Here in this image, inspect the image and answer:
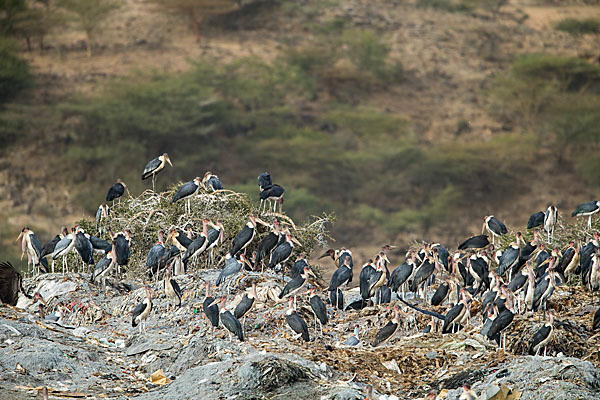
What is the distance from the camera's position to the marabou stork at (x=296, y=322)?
862cm

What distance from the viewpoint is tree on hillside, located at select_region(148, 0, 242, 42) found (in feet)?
150

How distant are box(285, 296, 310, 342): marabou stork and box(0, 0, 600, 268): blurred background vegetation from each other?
2549 cm

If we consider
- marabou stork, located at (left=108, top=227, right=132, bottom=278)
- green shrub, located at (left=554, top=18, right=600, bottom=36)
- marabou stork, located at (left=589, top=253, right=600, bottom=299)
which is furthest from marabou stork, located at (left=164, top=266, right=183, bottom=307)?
green shrub, located at (left=554, top=18, right=600, bottom=36)

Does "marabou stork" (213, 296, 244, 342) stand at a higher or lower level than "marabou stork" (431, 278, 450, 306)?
higher

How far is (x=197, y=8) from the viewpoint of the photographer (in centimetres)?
4603

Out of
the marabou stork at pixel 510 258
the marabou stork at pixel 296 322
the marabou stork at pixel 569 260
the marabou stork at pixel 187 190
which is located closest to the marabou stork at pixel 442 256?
the marabou stork at pixel 510 258

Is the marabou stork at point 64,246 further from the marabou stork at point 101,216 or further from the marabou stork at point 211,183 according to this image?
the marabou stork at point 211,183

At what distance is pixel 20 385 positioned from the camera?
759cm

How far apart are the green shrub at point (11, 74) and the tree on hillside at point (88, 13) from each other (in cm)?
407

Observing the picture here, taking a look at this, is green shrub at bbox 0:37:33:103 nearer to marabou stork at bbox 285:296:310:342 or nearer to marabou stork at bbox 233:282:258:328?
marabou stork at bbox 233:282:258:328

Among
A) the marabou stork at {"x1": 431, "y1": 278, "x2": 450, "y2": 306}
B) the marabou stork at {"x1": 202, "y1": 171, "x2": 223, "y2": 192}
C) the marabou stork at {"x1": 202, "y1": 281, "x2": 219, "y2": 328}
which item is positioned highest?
the marabou stork at {"x1": 202, "y1": 171, "x2": 223, "y2": 192}

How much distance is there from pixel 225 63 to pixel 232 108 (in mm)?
2988

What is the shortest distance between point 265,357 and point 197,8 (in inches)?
1584

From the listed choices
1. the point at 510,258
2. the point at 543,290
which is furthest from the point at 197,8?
the point at 543,290
